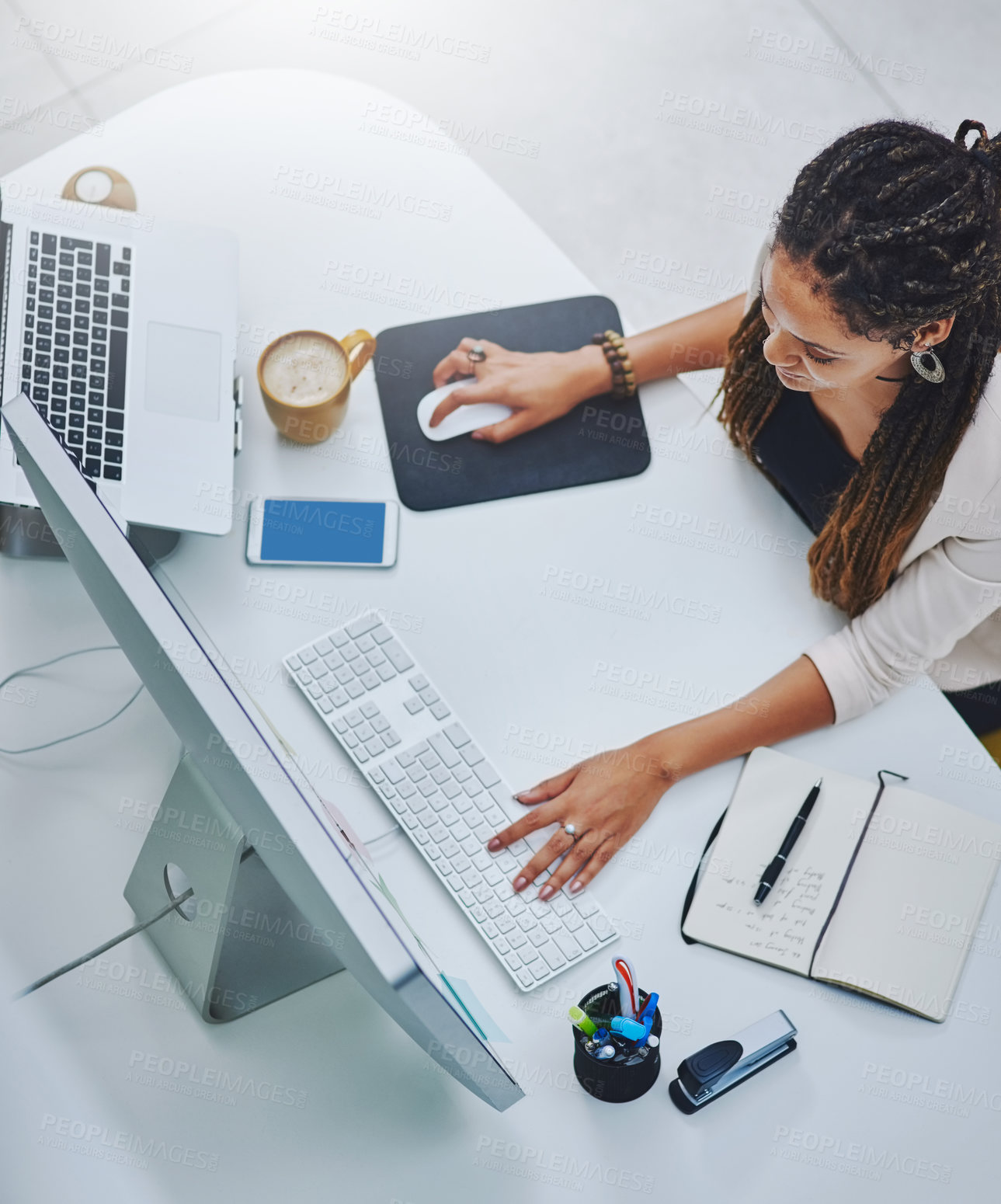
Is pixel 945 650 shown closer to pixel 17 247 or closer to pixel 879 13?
pixel 17 247

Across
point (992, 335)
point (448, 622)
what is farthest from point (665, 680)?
point (992, 335)

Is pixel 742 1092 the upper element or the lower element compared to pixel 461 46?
lower

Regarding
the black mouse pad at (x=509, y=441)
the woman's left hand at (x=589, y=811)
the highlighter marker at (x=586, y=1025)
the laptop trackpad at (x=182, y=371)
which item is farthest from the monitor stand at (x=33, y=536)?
the highlighter marker at (x=586, y=1025)

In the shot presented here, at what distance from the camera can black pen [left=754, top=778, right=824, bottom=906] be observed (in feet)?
3.76

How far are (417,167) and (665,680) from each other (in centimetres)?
76

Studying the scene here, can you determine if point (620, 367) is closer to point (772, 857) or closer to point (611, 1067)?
point (772, 857)

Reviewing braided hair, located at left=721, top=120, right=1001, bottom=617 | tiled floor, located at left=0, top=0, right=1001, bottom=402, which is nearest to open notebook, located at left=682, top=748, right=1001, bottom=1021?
braided hair, located at left=721, top=120, right=1001, bottom=617

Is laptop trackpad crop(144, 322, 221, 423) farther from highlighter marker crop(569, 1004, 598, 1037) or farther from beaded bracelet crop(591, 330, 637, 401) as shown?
highlighter marker crop(569, 1004, 598, 1037)

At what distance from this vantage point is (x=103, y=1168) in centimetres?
100

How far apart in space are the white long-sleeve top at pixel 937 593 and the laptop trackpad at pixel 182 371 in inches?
24.9

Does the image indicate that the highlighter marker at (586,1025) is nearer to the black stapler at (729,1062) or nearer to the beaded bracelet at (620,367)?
the black stapler at (729,1062)

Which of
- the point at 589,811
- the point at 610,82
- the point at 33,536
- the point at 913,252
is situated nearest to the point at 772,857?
the point at 589,811

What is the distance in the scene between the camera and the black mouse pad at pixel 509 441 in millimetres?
1344

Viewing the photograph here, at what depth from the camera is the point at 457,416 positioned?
136 centimetres
